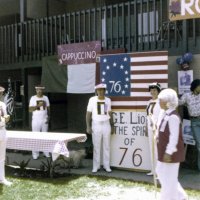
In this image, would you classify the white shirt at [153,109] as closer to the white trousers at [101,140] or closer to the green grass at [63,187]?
the white trousers at [101,140]

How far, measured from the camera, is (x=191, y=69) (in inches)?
346

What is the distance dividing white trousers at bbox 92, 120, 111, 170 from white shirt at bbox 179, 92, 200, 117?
1.64 m

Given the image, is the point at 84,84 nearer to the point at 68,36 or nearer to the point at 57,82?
the point at 57,82

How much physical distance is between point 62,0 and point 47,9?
126 cm

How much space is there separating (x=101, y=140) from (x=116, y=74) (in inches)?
55.3

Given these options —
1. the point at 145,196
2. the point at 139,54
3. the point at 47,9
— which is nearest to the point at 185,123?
the point at 139,54

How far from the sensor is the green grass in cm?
681

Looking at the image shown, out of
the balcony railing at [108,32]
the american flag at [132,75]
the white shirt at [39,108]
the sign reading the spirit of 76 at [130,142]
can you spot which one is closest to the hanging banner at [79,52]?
the balcony railing at [108,32]

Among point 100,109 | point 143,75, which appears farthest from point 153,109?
point 100,109

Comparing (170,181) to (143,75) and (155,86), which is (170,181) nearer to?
(155,86)

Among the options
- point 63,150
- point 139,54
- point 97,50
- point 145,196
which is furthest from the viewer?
point 97,50

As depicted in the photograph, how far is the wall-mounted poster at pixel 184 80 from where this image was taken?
873 cm

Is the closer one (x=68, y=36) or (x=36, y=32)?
(x=68, y=36)

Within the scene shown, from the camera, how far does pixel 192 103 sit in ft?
26.5
